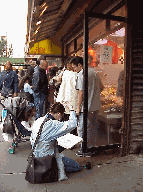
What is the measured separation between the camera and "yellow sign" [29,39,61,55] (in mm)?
13344

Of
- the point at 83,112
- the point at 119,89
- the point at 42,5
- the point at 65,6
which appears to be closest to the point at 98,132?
the point at 83,112

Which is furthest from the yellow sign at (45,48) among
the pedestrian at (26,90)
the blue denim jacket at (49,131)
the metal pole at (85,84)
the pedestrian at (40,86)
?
the blue denim jacket at (49,131)

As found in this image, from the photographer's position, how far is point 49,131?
13.1 feet

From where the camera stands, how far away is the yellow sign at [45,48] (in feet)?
43.8

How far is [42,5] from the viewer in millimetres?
7242

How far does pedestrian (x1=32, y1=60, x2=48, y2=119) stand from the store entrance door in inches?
98.6

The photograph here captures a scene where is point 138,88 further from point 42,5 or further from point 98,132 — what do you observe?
point 42,5

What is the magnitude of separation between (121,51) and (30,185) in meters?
2.93

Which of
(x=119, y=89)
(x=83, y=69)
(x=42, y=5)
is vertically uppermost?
(x=42, y=5)

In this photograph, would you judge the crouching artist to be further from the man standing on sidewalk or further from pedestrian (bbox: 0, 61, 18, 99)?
pedestrian (bbox: 0, 61, 18, 99)

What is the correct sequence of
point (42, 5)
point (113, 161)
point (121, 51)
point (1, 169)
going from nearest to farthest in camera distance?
1. point (1, 169)
2. point (113, 161)
3. point (121, 51)
4. point (42, 5)

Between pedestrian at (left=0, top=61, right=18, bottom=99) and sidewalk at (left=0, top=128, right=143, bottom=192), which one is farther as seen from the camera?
pedestrian at (left=0, top=61, right=18, bottom=99)

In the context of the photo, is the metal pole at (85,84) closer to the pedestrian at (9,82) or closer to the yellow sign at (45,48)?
the pedestrian at (9,82)

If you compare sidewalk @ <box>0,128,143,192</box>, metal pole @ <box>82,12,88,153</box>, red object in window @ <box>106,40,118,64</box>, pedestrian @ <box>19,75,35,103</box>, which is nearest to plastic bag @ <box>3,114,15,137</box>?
sidewalk @ <box>0,128,143,192</box>
